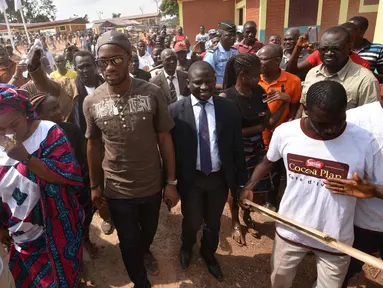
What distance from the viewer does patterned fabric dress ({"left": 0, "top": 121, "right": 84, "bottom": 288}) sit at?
73.7 inches

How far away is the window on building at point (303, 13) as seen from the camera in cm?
1196

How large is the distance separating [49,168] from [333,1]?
1371 cm

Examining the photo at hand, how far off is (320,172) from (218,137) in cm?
83

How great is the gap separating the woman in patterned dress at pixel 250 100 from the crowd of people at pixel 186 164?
1 centimetres

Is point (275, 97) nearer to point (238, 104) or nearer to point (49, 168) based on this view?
point (238, 104)

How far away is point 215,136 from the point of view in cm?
232

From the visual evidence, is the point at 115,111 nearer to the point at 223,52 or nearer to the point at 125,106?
the point at 125,106

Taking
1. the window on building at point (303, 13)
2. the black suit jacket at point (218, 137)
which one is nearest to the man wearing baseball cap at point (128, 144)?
the black suit jacket at point (218, 137)

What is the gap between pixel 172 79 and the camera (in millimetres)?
4086

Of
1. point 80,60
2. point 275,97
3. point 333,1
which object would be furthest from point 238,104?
point 333,1

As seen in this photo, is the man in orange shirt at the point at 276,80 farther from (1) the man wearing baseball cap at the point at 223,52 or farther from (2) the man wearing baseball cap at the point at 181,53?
(2) the man wearing baseball cap at the point at 181,53

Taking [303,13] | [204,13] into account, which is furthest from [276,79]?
[204,13]

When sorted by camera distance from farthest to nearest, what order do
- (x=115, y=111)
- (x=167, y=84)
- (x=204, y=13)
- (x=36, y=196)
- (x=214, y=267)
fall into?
(x=204, y=13)
(x=167, y=84)
(x=214, y=267)
(x=115, y=111)
(x=36, y=196)

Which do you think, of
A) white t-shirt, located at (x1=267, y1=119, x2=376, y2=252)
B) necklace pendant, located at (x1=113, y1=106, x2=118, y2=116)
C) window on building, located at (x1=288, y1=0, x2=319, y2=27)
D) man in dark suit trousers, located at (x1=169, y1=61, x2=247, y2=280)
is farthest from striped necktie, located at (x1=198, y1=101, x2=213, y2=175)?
window on building, located at (x1=288, y1=0, x2=319, y2=27)
